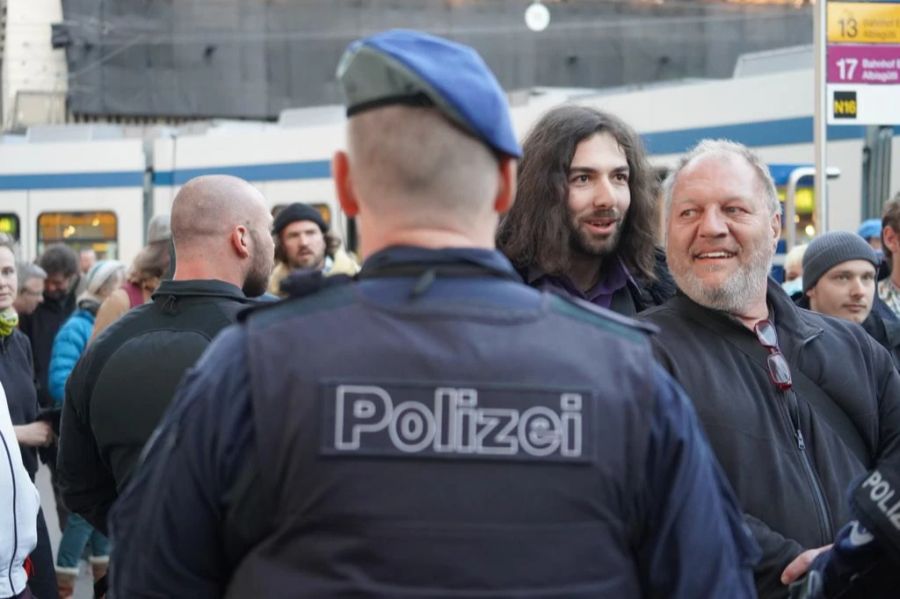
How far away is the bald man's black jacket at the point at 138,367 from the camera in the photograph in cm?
413

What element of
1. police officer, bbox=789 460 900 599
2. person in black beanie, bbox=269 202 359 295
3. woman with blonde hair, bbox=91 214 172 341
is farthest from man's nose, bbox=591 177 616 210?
person in black beanie, bbox=269 202 359 295

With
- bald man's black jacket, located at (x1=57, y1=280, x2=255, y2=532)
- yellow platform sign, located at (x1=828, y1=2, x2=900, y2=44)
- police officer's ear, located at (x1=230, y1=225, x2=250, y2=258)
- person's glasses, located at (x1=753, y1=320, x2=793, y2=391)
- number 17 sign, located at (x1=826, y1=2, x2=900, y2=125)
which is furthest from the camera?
yellow platform sign, located at (x1=828, y1=2, x2=900, y2=44)

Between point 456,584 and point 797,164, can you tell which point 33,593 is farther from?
point 797,164

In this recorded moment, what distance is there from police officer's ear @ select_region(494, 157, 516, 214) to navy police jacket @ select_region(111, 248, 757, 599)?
0.09 metres

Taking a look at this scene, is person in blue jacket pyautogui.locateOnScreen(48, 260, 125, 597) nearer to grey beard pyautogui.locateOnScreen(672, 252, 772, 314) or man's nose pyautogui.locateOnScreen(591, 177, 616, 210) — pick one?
man's nose pyautogui.locateOnScreen(591, 177, 616, 210)

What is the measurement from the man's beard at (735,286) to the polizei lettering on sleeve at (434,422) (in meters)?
1.72

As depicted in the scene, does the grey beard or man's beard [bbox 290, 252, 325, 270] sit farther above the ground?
the grey beard

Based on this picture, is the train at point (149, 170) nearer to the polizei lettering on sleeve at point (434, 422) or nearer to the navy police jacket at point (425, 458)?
the navy police jacket at point (425, 458)

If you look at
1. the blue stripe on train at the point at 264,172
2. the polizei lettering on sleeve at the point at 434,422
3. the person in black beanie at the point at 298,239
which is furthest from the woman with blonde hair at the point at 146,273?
the blue stripe on train at the point at 264,172

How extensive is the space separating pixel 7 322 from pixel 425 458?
545 centimetres

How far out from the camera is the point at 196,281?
13.9 ft

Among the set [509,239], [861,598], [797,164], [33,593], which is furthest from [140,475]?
[797,164]

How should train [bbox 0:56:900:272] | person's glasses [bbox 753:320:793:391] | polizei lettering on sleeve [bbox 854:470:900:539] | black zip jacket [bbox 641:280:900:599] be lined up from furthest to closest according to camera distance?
train [bbox 0:56:900:272], person's glasses [bbox 753:320:793:391], black zip jacket [bbox 641:280:900:599], polizei lettering on sleeve [bbox 854:470:900:539]

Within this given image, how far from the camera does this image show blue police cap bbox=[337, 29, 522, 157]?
6.98 feet
